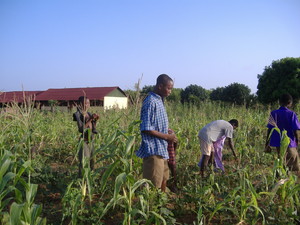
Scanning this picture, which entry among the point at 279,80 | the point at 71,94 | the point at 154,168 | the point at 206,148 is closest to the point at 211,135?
the point at 206,148

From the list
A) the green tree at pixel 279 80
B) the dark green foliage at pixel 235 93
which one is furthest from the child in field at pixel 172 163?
the dark green foliage at pixel 235 93

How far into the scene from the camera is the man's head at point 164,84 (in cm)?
241

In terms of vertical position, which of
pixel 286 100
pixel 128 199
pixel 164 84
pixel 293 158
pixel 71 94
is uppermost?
pixel 71 94

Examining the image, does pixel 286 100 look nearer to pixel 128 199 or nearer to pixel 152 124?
pixel 152 124

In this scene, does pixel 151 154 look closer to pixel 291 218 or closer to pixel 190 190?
pixel 190 190

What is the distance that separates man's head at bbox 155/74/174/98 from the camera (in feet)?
7.91

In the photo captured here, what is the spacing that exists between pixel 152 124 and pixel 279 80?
50.9 ft

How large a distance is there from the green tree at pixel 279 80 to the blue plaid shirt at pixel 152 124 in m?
14.4

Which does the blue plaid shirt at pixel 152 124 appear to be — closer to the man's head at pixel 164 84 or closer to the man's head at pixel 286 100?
the man's head at pixel 164 84

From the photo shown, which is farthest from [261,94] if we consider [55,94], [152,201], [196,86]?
[55,94]

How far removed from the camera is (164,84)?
241 centimetres

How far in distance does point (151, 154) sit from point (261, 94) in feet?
52.3

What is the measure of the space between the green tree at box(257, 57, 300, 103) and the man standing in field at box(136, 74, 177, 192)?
47.1 feet

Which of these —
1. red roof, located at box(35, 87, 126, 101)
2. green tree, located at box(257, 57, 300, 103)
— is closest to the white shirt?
green tree, located at box(257, 57, 300, 103)
